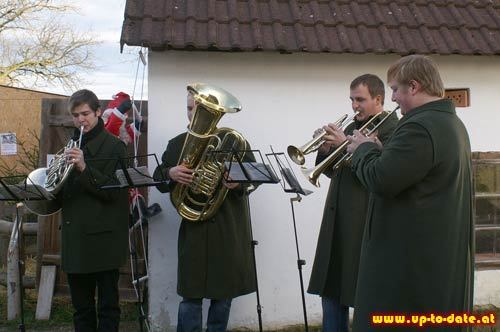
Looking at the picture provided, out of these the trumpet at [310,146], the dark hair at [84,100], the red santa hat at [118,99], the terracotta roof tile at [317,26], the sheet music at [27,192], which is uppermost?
the terracotta roof tile at [317,26]

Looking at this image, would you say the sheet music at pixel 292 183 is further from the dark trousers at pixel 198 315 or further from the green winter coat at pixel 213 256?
the dark trousers at pixel 198 315

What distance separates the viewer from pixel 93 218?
4.25 metres

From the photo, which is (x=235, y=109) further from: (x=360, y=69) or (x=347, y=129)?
(x=360, y=69)

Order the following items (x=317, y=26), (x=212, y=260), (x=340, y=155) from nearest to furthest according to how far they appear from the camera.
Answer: (x=340, y=155), (x=212, y=260), (x=317, y=26)

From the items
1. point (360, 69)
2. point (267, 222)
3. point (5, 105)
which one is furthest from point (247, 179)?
point (5, 105)

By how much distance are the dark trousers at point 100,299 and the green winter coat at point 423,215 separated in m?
2.28

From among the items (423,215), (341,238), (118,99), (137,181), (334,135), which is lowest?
(341,238)

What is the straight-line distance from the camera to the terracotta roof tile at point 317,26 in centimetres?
495

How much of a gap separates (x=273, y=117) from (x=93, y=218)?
76.3 inches

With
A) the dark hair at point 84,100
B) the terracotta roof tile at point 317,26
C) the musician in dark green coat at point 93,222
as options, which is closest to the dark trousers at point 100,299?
the musician in dark green coat at point 93,222

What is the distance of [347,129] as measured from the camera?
13.0 ft

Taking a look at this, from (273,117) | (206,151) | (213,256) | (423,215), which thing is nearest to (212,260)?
(213,256)

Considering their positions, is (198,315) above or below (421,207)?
below

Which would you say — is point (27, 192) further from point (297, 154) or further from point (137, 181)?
point (297, 154)
